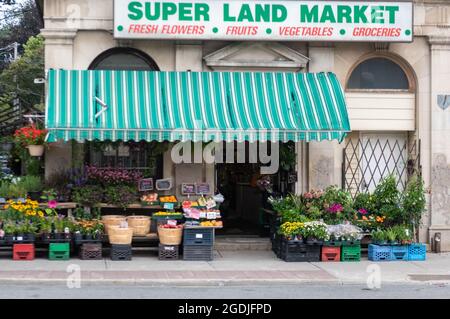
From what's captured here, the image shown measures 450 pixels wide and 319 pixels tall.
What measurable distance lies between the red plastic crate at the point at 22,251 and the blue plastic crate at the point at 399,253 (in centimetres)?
728

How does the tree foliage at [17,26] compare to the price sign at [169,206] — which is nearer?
the price sign at [169,206]

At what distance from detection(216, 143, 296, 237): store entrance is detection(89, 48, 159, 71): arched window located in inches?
121

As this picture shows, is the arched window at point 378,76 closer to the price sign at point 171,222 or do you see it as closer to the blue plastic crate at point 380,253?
the blue plastic crate at point 380,253

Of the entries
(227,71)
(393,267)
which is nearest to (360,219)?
(393,267)

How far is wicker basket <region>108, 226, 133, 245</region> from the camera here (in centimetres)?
1432

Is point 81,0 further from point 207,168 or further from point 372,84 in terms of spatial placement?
point 372,84

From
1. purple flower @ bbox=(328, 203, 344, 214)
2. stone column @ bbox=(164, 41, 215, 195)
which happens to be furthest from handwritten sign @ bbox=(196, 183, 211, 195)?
purple flower @ bbox=(328, 203, 344, 214)

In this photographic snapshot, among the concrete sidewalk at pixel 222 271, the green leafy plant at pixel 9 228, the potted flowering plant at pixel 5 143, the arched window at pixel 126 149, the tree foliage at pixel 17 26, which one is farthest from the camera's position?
the tree foliage at pixel 17 26

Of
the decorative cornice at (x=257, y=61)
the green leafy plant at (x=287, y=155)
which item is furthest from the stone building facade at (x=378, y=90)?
the green leafy plant at (x=287, y=155)

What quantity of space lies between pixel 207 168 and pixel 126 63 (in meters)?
2.94

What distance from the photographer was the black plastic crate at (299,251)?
48.0 ft

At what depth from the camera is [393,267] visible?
46.6 ft

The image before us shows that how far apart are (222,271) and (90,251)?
2.77 m
